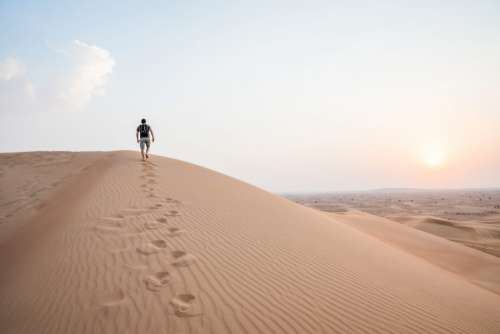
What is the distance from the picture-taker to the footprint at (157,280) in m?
3.36

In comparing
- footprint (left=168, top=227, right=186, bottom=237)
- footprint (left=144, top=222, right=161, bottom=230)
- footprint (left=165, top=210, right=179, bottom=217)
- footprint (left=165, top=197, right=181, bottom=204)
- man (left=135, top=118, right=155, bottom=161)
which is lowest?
footprint (left=168, top=227, right=186, bottom=237)

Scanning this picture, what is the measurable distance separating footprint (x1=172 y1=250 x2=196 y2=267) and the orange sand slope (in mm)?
15

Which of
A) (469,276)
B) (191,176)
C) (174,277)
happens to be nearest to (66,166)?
(191,176)

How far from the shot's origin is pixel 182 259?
13.5 ft

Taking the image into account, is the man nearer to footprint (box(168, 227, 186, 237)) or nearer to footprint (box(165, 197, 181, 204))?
footprint (box(165, 197, 181, 204))

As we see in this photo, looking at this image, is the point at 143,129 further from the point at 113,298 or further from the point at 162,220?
the point at 113,298

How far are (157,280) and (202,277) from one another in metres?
0.57

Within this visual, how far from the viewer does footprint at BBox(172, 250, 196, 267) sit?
3.96 metres

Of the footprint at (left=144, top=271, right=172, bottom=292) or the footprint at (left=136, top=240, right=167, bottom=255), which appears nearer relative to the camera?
the footprint at (left=144, top=271, right=172, bottom=292)

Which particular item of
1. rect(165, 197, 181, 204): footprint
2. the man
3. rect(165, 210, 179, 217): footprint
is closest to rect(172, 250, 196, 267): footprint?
rect(165, 210, 179, 217): footprint

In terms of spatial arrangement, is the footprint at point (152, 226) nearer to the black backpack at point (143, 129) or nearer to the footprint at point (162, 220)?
the footprint at point (162, 220)

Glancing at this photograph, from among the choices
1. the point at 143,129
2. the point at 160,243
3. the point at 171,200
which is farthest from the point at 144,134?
the point at 160,243

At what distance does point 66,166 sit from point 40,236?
1020 centimetres

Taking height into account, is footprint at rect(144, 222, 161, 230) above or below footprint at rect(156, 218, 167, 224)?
below
